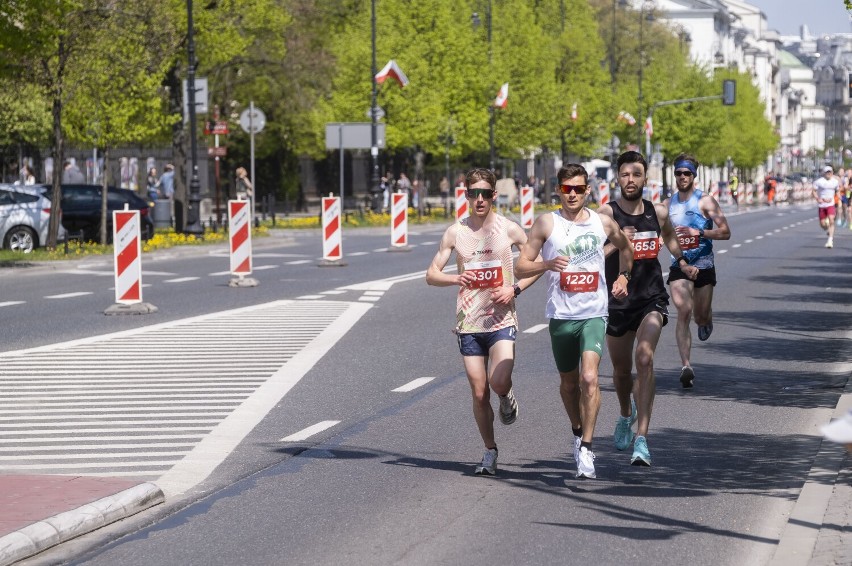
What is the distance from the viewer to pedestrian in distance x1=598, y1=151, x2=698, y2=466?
9.91 metres

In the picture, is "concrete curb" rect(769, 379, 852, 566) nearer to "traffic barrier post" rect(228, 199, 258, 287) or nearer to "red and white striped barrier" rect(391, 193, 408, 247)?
"traffic barrier post" rect(228, 199, 258, 287)

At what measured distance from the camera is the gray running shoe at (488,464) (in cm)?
926

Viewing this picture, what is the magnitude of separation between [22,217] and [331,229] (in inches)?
315

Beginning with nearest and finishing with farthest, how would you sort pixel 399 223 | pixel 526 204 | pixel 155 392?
pixel 155 392
pixel 399 223
pixel 526 204

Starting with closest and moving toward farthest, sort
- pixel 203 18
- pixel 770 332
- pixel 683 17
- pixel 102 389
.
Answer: pixel 102 389, pixel 770 332, pixel 203 18, pixel 683 17

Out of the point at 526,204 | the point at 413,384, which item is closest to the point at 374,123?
the point at 526,204

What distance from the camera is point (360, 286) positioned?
1000 inches

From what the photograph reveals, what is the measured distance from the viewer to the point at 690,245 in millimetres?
14109

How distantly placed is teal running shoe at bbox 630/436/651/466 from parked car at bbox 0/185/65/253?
88.2 feet

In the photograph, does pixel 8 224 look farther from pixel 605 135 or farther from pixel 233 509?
pixel 605 135

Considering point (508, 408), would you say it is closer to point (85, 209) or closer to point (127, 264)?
point (127, 264)

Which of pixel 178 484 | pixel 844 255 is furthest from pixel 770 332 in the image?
pixel 844 255

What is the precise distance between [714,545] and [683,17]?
147 meters

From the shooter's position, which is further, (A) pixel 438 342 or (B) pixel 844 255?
(B) pixel 844 255
